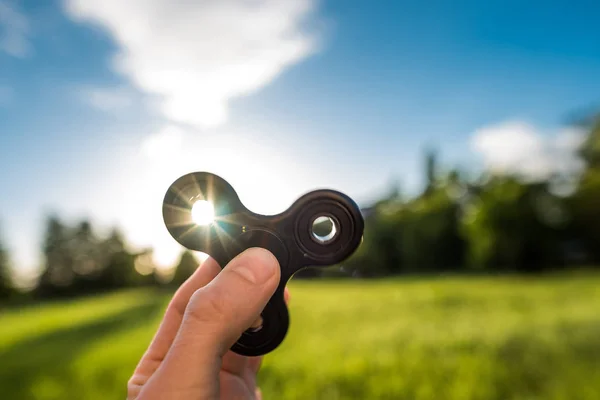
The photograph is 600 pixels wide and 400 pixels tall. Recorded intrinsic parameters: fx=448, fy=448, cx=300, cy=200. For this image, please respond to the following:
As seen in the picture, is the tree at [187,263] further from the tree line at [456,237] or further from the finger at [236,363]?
the tree line at [456,237]

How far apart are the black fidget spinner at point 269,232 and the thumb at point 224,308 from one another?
0.25 meters

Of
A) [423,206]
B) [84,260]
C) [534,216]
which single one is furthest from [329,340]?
[84,260]

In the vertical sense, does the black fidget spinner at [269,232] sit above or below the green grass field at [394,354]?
above

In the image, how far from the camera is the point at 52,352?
9844mm

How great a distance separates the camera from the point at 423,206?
4047 cm

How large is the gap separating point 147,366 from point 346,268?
100 centimetres

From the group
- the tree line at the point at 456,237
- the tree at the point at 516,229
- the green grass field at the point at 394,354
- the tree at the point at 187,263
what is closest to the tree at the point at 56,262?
the tree line at the point at 456,237

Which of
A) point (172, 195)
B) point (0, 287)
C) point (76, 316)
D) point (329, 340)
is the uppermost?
point (172, 195)

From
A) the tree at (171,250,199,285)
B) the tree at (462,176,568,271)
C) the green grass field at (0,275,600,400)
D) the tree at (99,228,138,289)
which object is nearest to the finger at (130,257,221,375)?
the tree at (171,250,199,285)

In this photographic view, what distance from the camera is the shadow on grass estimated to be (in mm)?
7409

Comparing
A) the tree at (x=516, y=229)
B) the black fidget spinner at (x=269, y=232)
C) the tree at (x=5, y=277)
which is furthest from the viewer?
the tree at (x=5, y=277)

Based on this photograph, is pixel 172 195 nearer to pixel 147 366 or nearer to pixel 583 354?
pixel 147 366

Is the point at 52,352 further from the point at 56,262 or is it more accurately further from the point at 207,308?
the point at 56,262

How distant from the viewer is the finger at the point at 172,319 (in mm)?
1930
